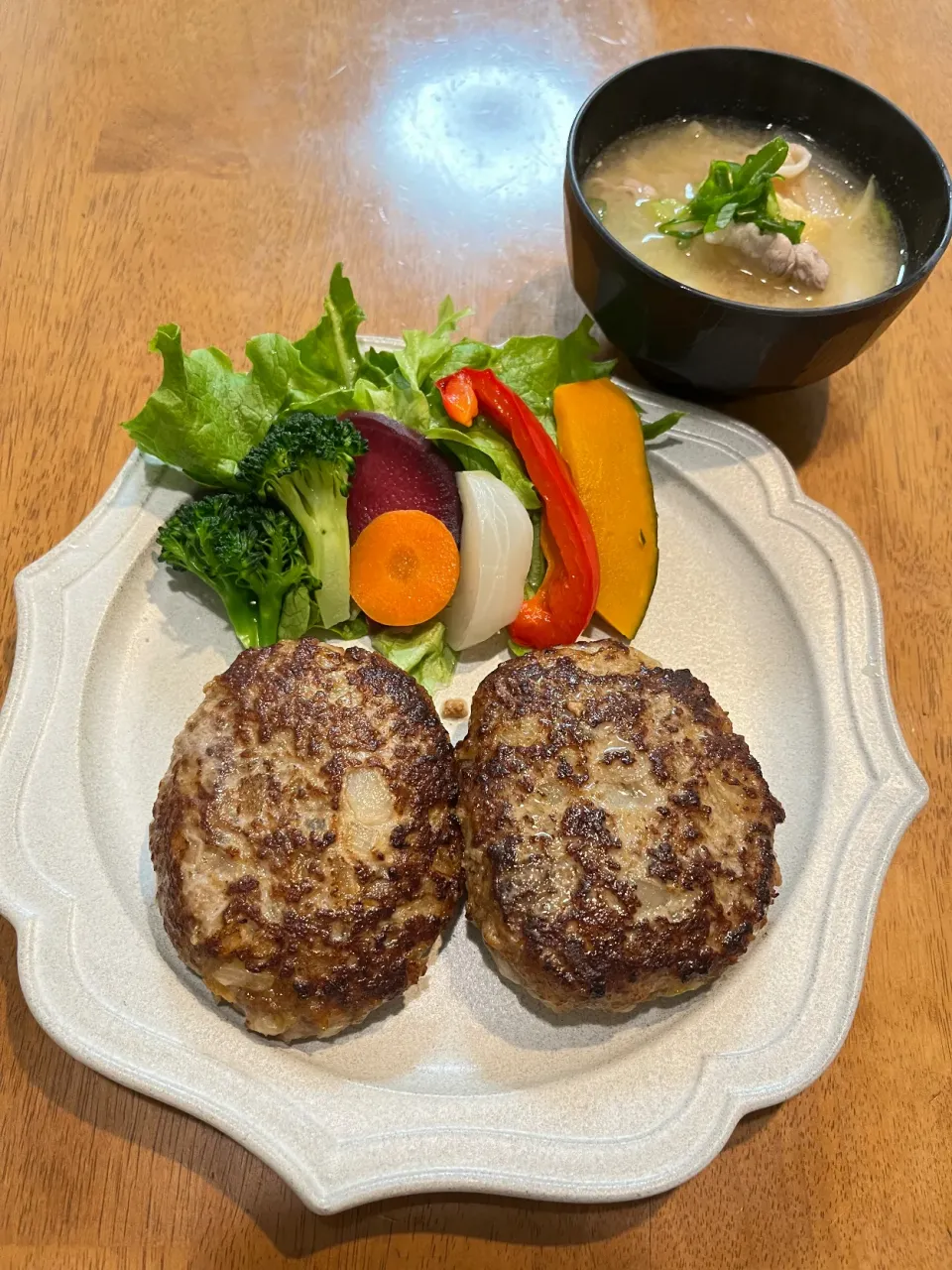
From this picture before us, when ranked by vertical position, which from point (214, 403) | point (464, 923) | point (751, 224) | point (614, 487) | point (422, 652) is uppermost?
point (751, 224)

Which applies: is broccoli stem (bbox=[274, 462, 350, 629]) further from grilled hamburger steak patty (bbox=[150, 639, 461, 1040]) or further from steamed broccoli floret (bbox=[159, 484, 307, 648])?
grilled hamburger steak patty (bbox=[150, 639, 461, 1040])

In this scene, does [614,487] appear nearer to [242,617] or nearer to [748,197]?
[748,197]

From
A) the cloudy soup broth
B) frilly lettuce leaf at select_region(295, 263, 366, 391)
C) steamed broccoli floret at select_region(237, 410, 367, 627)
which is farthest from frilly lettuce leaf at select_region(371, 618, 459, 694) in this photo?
the cloudy soup broth

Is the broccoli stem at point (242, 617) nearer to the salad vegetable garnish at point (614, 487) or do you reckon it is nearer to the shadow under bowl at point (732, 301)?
the salad vegetable garnish at point (614, 487)

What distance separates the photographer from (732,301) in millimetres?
2564

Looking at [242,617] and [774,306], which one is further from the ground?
[774,306]

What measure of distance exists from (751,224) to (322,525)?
1.52 m

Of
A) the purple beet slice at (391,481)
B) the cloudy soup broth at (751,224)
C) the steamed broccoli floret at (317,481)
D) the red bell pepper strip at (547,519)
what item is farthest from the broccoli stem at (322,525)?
the cloudy soup broth at (751,224)

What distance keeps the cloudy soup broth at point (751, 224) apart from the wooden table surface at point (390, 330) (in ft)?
1.55

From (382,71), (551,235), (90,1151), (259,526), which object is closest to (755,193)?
(551,235)

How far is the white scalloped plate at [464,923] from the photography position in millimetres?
1928

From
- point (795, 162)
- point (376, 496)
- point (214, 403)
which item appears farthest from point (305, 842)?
point (795, 162)

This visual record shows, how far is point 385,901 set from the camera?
2020mm

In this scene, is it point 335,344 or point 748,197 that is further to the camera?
point 335,344
